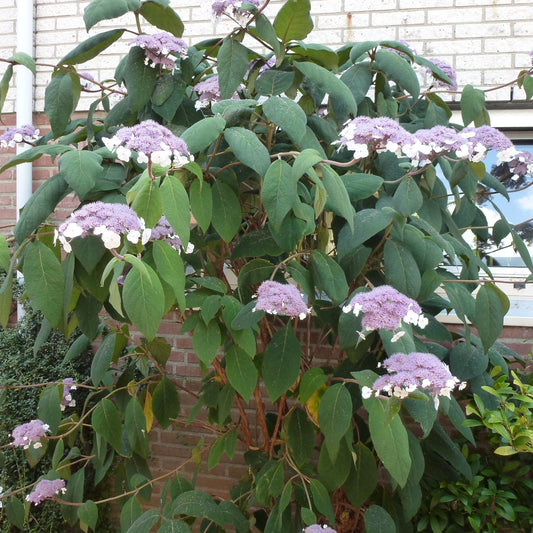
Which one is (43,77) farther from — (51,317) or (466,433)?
(466,433)

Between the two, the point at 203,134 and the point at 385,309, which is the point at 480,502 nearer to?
the point at 385,309

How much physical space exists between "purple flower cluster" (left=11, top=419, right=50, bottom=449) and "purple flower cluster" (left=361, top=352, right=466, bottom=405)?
1086 millimetres

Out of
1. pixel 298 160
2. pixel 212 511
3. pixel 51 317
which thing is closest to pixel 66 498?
pixel 212 511

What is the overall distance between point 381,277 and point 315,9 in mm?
1413

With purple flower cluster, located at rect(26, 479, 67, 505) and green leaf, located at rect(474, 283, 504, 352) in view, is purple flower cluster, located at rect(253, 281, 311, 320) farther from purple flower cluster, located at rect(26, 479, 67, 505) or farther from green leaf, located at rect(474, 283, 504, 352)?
purple flower cluster, located at rect(26, 479, 67, 505)

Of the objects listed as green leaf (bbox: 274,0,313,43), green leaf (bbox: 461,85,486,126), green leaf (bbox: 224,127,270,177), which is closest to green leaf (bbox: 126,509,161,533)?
green leaf (bbox: 224,127,270,177)

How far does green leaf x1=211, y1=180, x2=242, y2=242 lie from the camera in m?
1.27

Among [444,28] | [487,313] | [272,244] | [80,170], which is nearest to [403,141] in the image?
[272,244]

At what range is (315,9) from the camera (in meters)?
2.39

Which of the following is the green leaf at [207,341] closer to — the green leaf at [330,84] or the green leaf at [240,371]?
the green leaf at [240,371]

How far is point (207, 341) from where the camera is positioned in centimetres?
122

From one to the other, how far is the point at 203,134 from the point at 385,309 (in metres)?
0.47

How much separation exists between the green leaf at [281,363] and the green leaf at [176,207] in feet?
1.47

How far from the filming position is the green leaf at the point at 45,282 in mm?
1074
